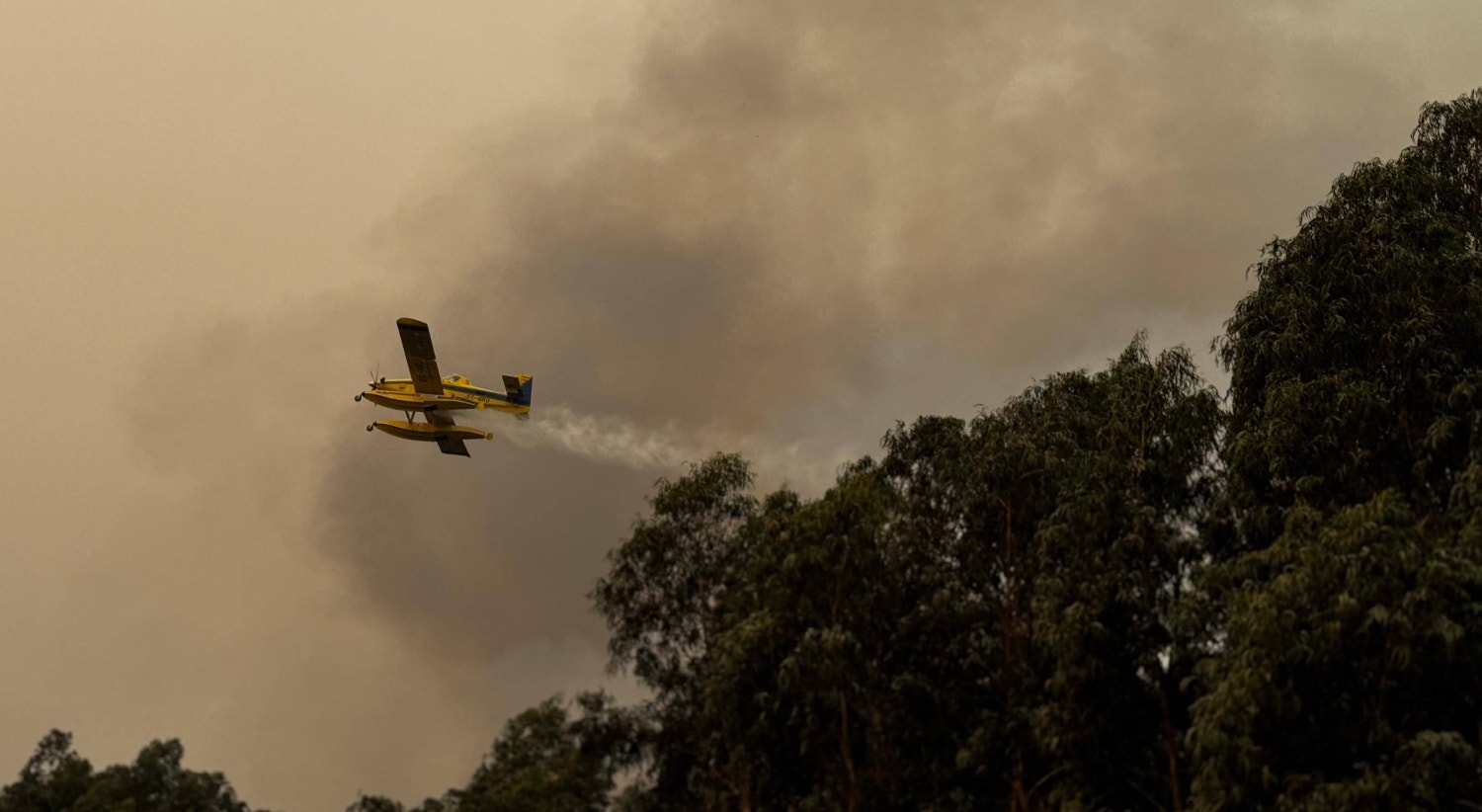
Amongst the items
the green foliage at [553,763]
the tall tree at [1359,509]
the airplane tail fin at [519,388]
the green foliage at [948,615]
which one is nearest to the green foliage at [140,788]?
the green foliage at [553,763]

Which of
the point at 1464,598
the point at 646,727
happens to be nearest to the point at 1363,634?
the point at 1464,598

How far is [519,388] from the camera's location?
160ft

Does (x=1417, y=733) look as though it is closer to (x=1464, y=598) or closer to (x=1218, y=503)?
(x=1464, y=598)

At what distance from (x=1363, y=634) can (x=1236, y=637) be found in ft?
6.09

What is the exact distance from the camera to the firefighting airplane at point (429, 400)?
45156 millimetres

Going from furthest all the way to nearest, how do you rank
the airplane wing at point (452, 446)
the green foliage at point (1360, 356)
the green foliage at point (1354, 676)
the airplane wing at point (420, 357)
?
the airplane wing at point (452, 446) < the airplane wing at point (420, 357) < the green foliage at point (1360, 356) < the green foliage at point (1354, 676)

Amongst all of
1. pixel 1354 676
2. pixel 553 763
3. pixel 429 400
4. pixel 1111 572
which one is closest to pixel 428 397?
pixel 429 400

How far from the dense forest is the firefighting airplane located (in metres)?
15.7

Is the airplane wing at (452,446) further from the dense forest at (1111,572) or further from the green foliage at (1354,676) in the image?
the green foliage at (1354,676)

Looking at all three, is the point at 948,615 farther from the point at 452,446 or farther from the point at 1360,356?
the point at 452,446

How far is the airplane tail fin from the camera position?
159 ft

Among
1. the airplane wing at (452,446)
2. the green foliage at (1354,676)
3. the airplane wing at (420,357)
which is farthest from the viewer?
the airplane wing at (452,446)

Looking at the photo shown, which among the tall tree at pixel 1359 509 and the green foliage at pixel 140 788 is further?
the green foliage at pixel 140 788

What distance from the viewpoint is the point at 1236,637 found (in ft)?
75.0
